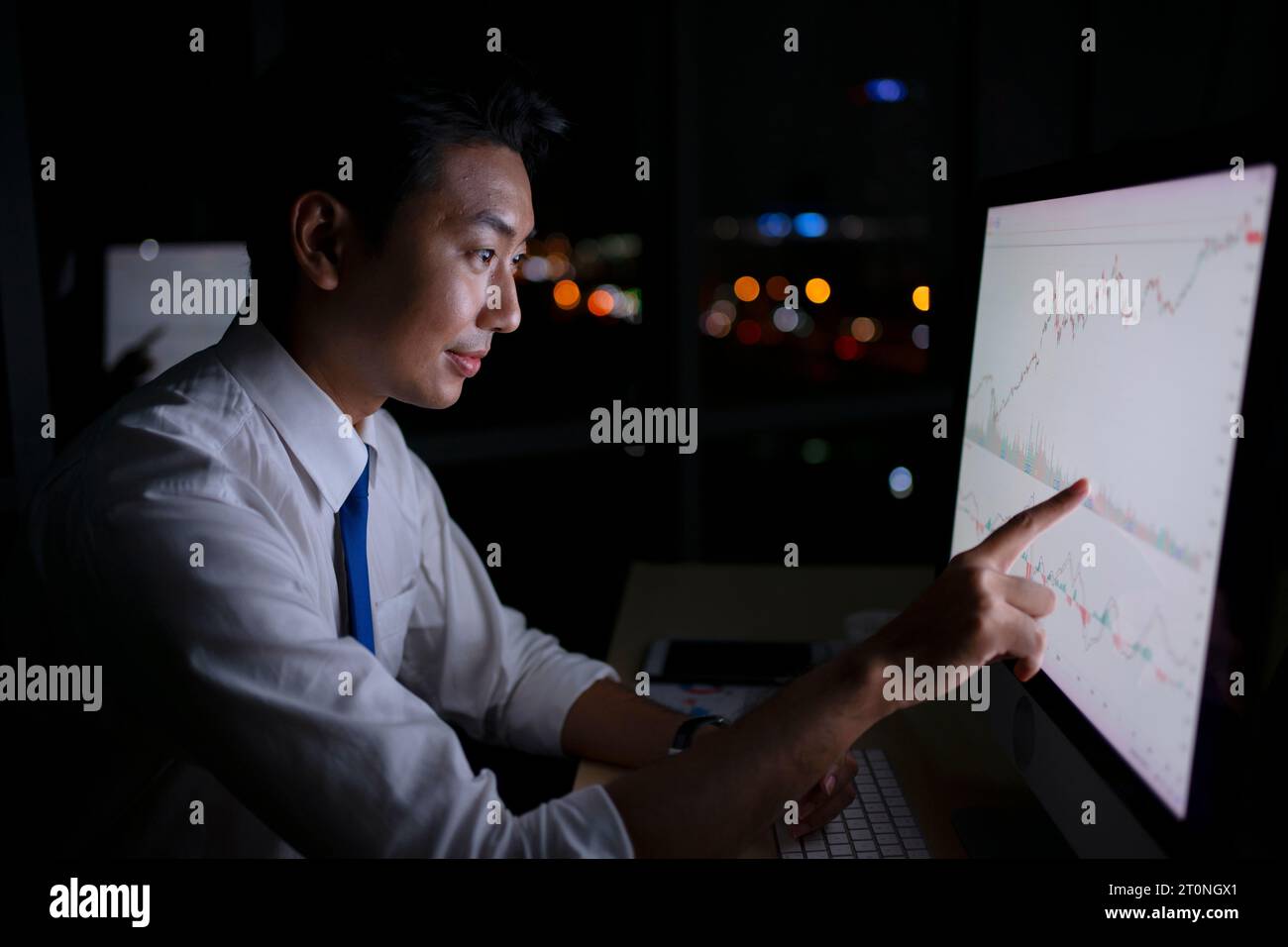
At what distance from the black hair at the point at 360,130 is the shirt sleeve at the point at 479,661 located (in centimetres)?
40

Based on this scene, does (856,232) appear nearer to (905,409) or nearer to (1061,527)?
(905,409)

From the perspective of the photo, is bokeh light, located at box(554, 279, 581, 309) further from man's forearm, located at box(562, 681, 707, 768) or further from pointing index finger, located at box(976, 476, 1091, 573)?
pointing index finger, located at box(976, 476, 1091, 573)

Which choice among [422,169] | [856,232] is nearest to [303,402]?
[422,169]

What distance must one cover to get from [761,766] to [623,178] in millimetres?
1761

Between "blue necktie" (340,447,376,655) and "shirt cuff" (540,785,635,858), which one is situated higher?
"blue necktie" (340,447,376,655)

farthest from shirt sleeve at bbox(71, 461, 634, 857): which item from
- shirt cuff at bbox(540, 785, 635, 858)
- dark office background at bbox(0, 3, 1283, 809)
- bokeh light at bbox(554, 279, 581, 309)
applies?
bokeh light at bbox(554, 279, 581, 309)

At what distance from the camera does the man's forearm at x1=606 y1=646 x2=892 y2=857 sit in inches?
32.0

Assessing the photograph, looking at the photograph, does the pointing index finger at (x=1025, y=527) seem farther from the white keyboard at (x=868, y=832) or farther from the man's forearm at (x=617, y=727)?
the man's forearm at (x=617, y=727)

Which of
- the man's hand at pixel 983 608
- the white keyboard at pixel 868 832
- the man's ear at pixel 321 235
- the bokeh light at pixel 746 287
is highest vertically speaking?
the bokeh light at pixel 746 287

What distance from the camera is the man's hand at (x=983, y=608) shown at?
0.78 metres

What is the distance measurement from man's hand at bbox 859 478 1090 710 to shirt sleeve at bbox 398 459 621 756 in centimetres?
55

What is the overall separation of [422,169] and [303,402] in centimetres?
28

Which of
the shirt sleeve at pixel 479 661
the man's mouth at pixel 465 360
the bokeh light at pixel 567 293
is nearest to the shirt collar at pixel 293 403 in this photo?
the man's mouth at pixel 465 360

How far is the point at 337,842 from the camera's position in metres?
0.80
